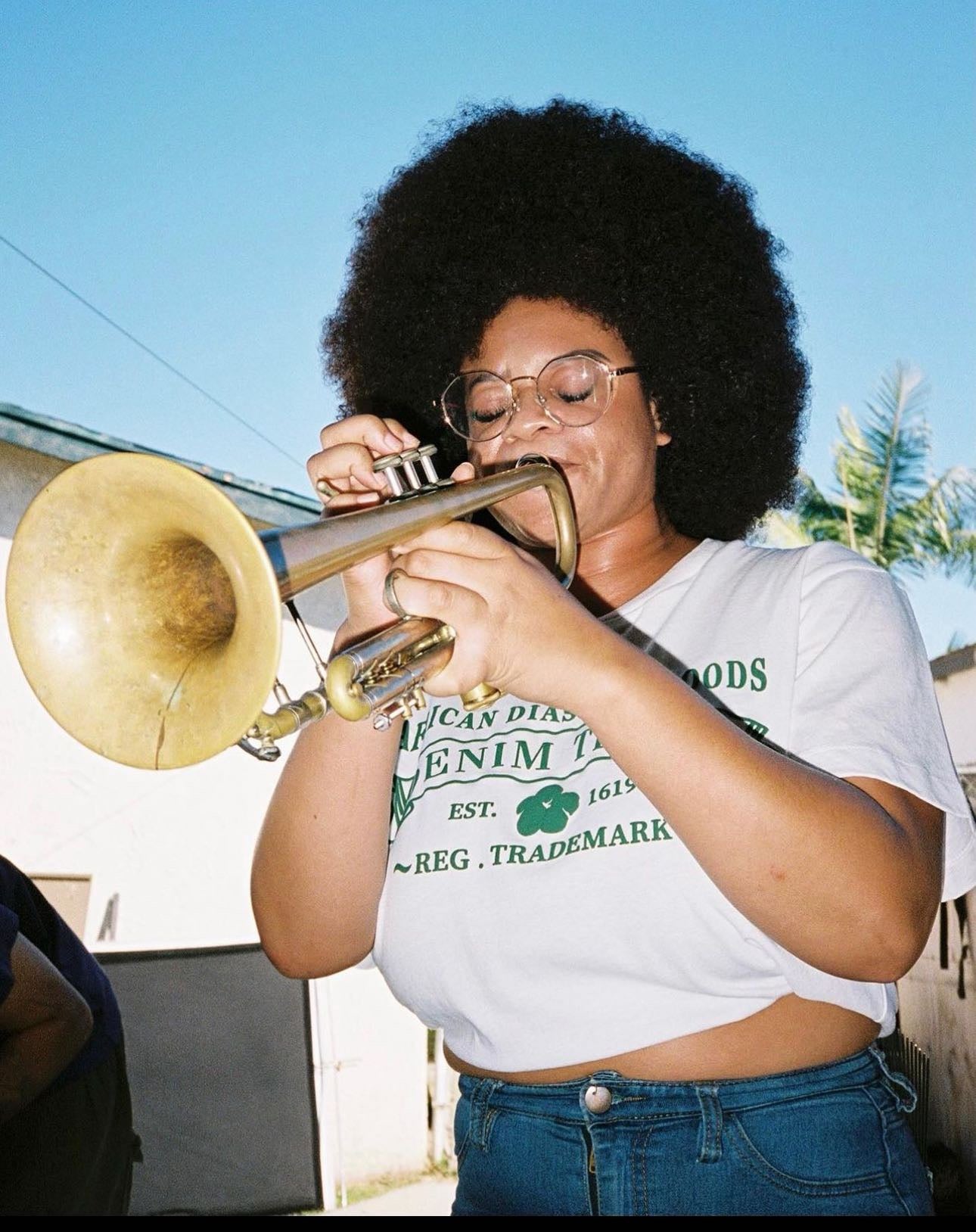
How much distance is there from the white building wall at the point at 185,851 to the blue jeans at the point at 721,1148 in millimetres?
4000

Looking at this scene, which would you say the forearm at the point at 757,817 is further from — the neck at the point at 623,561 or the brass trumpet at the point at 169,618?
the neck at the point at 623,561

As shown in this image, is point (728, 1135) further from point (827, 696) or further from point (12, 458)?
point (12, 458)

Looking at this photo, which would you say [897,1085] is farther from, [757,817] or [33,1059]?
[33,1059]

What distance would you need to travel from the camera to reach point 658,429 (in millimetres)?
2570

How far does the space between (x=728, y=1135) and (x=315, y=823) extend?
816 millimetres

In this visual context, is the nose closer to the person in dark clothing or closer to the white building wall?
the person in dark clothing

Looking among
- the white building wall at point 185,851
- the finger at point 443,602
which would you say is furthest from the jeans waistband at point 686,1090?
the white building wall at point 185,851

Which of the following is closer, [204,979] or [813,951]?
[813,951]

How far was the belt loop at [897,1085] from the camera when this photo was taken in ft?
5.47

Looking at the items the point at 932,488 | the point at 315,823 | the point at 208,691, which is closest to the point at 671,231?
the point at 315,823

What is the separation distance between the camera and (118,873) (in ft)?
18.9

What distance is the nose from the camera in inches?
83.8

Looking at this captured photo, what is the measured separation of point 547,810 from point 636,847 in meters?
0.17

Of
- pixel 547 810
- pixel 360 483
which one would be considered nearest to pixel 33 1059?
pixel 547 810
